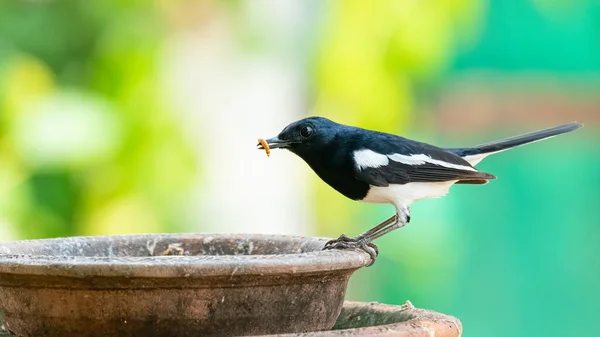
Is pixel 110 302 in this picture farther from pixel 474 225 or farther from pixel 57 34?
pixel 474 225

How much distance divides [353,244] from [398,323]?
607mm

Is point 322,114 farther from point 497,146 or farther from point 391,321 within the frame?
point 391,321

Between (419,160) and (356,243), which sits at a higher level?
(419,160)

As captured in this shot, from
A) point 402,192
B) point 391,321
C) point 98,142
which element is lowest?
point 391,321

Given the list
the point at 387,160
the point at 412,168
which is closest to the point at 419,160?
the point at 412,168

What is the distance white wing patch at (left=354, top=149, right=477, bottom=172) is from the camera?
3.35 metres

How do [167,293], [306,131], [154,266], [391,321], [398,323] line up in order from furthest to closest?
[306,131]
[391,321]
[398,323]
[167,293]
[154,266]

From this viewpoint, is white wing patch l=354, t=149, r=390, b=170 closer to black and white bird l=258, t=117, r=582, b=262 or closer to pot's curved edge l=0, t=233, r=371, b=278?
black and white bird l=258, t=117, r=582, b=262

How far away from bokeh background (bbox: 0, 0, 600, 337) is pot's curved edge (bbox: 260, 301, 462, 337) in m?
2.75

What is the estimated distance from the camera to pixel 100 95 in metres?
5.57

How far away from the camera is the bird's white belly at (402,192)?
136 inches

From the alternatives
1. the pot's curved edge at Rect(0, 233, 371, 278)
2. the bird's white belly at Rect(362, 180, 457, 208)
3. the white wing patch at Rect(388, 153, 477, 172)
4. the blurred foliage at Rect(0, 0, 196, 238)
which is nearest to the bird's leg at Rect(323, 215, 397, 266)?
the bird's white belly at Rect(362, 180, 457, 208)

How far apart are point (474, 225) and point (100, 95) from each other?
2951 millimetres

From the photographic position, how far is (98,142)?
546cm
